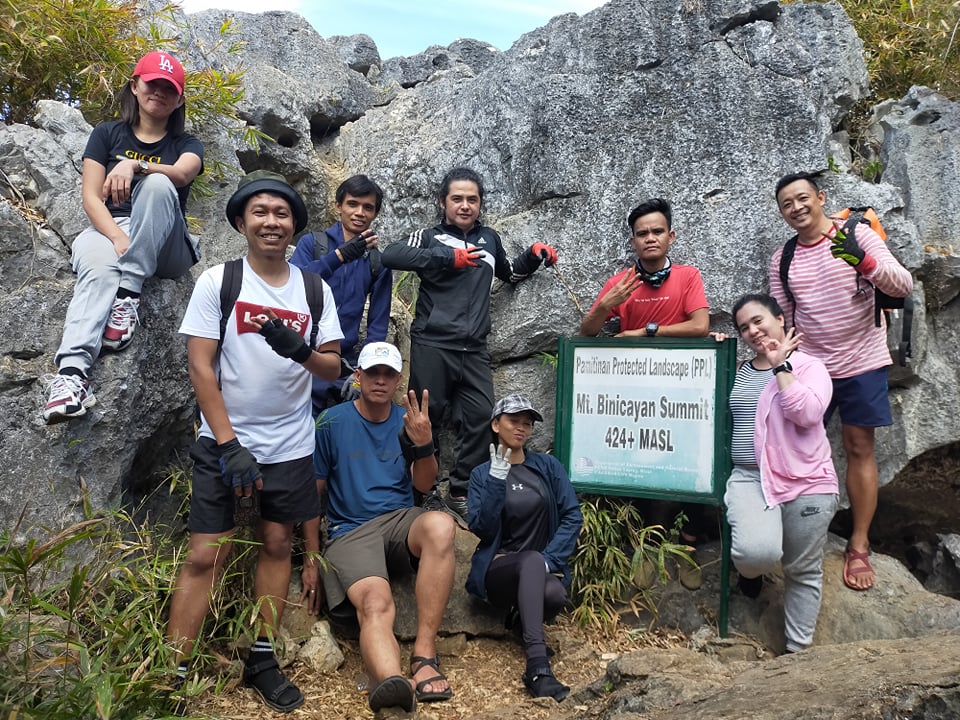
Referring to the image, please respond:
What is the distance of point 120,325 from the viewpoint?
4.54 meters

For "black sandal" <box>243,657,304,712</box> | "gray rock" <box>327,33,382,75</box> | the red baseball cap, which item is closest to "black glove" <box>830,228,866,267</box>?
"black sandal" <box>243,657,304,712</box>

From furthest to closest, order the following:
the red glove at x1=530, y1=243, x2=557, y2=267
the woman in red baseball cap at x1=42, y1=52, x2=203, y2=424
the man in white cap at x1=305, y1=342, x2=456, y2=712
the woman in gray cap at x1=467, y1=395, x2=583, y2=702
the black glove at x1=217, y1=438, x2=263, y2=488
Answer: the red glove at x1=530, y1=243, x2=557, y2=267, the woman in gray cap at x1=467, y1=395, x2=583, y2=702, the woman in red baseball cap at x1=42, y1=52, x2=203, y2=424, the man in white cap at x1=305, y1=342, x2=456, y2=712, the black glove at x1=217, y1=438, x2=263, y2=488

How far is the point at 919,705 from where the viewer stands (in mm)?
2371

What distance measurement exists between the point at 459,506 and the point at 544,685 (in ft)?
5.45

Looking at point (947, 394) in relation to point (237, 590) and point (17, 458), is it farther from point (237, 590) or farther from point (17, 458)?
point (17, 458)

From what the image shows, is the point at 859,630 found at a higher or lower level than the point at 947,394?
lower

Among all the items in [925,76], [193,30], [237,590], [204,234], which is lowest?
[237,590]

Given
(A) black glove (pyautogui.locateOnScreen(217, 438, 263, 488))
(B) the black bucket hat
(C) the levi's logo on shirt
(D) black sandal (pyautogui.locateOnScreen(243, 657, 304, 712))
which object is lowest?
(D) black sandal (pyautogui.locateOnScreen(243, 657, 304, 712))

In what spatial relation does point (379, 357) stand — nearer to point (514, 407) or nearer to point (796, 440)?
point (514, 407)

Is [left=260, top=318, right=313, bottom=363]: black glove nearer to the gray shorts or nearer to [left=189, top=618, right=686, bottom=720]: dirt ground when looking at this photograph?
the gray shorts

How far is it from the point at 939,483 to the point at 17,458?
6826 mm

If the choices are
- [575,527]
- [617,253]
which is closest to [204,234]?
[617,253]

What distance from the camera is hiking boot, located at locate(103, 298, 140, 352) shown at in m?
4.50

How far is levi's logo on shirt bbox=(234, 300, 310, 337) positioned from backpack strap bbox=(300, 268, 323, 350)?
0.05m
